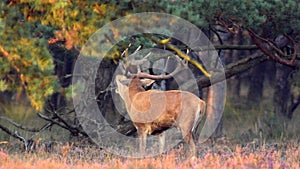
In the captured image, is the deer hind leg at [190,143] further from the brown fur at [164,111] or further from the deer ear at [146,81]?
the deer ear at [146,81]

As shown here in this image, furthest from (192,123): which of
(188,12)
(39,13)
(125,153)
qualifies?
(39,13)

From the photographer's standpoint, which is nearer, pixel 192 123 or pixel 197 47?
pixel 192 123

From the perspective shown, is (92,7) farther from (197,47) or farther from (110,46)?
(197,47)

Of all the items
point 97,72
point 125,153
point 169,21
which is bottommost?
point 125,153

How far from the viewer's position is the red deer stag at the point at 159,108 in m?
11.2

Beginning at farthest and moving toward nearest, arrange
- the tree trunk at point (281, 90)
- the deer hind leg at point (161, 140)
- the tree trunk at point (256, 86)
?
the tree trunk at point (256, 86), the tree trunk at point (281, 90), the deer hind leg at point (161, 140)

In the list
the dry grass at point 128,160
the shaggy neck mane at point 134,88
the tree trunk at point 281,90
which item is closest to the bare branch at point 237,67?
the shaggy neck mane at point 134,88

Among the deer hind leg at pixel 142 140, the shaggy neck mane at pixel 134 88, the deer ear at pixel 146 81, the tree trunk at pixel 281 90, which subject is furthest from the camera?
the tree trunk at pixel 281 90

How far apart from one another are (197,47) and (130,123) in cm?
173

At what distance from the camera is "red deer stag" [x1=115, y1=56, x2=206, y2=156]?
442 inches

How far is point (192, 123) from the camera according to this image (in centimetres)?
1122

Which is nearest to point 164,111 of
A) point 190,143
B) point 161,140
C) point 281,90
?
point 161,140

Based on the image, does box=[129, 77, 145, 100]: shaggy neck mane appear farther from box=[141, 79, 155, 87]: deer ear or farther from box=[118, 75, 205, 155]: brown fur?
box=[141, 79, 155, 87]: deer ear

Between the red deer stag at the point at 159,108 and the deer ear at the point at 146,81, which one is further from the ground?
the deer ear at the point at 146,81
